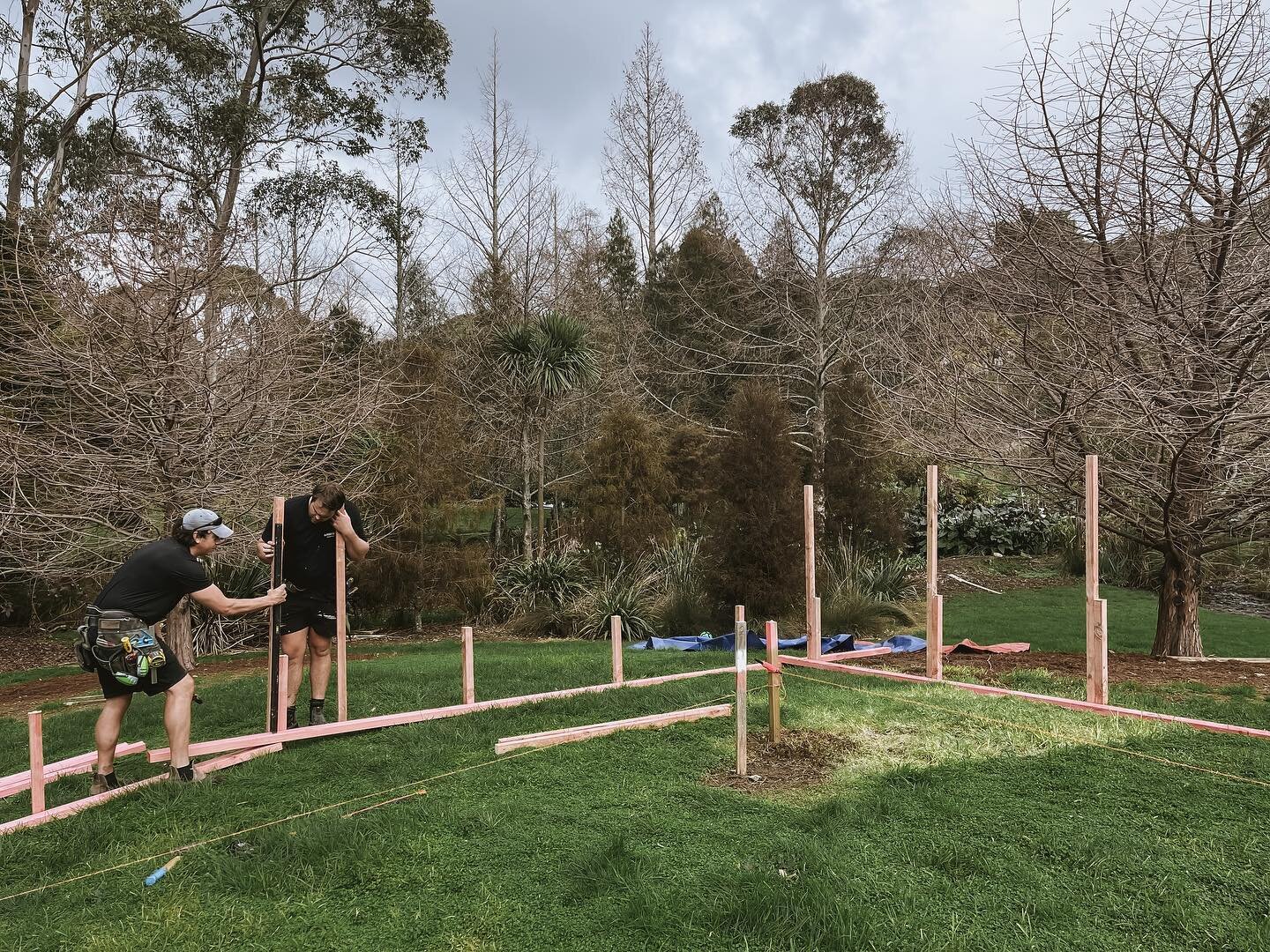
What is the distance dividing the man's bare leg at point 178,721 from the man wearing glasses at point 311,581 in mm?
1101

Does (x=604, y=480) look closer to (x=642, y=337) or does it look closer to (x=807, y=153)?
(x=807, y=153)

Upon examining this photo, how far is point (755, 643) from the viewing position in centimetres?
1027

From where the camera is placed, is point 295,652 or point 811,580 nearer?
point 295,652

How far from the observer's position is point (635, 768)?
455cm

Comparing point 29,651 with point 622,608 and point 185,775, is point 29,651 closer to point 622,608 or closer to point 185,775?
point 622,608

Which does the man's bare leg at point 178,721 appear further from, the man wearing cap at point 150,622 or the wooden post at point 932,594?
the wooden post at point 932,594

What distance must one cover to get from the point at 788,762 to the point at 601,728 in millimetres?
1253

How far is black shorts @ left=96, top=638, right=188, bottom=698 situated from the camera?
14.9 ft

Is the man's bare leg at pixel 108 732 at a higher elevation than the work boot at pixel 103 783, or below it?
higher

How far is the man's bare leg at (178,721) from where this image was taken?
4645 mm

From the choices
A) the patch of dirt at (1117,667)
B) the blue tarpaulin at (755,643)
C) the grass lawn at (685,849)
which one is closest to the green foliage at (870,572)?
the blue tarpaulin at (755,643)

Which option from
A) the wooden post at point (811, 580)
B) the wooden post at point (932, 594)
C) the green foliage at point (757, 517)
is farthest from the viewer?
the green foliage at point (757, 517)

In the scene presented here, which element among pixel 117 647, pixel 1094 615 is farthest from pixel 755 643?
pixel 117 647

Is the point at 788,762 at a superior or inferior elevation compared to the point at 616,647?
inferior
